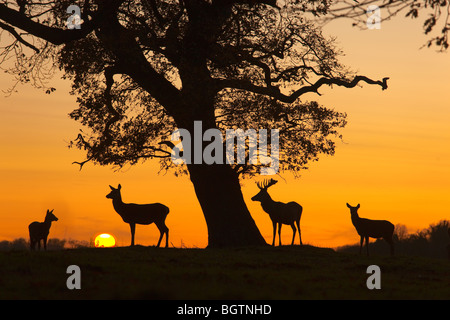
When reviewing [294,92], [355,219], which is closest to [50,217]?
[294,92]

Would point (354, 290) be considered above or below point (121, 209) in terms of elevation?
below

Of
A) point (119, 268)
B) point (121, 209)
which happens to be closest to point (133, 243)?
point (121, 209)

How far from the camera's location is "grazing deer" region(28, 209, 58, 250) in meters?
30.8

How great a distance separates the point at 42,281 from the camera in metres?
15.9

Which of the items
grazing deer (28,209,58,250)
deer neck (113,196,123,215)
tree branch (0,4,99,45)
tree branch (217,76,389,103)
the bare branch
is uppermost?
the bare branch

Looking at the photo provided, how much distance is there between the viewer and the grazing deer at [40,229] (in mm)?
30781

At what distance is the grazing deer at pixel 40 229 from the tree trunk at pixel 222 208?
7722mm

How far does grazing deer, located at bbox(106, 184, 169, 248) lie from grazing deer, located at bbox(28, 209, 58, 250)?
15.0 feet

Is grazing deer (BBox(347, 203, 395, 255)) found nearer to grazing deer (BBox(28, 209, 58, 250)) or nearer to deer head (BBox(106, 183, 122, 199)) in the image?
deer head (BBox(106, 183, 122, 199))

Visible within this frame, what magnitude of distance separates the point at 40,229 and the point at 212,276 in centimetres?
1569

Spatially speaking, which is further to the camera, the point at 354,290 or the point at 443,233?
the point at 443,233

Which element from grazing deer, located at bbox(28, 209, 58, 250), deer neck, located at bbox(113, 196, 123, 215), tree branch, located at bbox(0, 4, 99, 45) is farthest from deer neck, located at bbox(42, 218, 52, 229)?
tree branch, located at bbox(0, 4, 99, 45)
